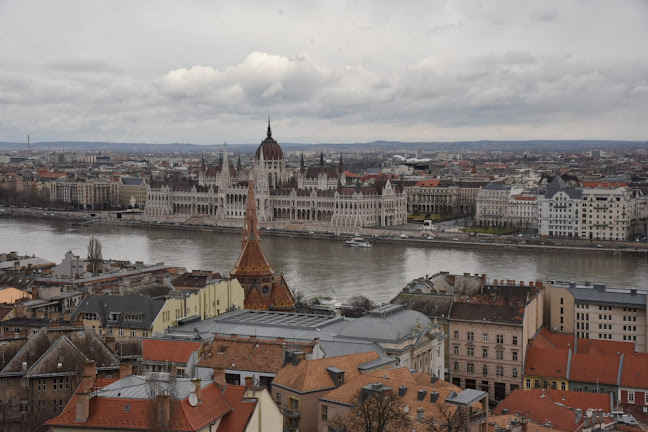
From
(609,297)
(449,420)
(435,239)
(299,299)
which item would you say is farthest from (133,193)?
(449,420)

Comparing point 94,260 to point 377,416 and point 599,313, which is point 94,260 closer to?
point 599,313

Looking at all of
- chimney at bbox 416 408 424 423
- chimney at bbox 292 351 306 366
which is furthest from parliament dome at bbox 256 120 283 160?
chimney at bbox 416 408 424 423

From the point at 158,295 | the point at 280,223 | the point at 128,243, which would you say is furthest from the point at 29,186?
the point at 158,295

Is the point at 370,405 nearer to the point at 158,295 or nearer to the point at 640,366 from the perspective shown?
the point at 640,366

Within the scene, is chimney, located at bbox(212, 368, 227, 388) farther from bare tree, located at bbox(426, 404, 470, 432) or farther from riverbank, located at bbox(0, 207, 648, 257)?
riverbank, located at bbox(0, 207, 648, 257)

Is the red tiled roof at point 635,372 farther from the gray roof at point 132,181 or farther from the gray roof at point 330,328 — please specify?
the gray roof at point 132,181

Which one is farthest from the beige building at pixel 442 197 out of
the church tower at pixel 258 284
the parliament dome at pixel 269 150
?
the church tower at pixel 258 284
